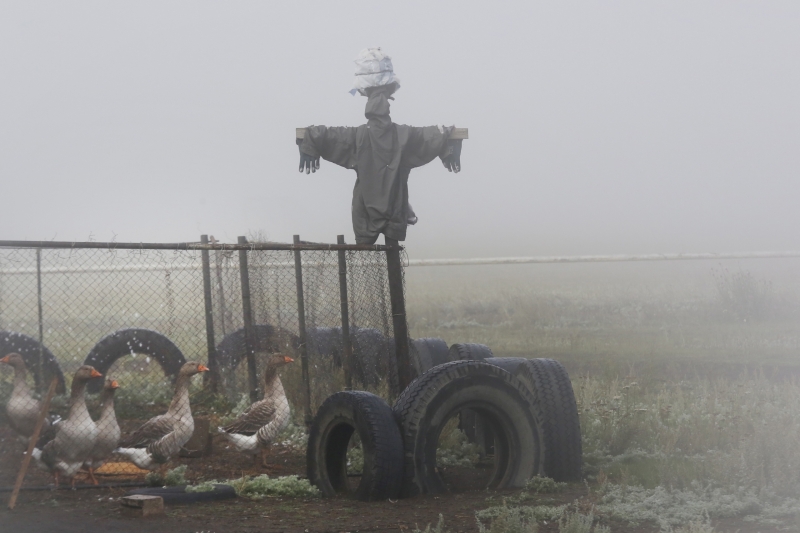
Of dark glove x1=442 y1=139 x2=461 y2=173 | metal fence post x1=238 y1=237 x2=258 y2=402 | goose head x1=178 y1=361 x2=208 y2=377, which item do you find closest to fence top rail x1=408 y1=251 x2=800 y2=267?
metal fence post x1=238 y1=237 x2=258 y2=402

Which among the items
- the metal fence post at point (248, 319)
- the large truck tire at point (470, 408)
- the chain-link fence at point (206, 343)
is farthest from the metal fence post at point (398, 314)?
the metal fence post at point (248, 319)

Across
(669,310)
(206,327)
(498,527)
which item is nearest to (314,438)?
(498,527)

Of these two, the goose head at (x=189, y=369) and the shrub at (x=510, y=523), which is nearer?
the shrub at (x=510, y=523)

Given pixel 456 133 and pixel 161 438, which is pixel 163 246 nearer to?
pixel 161 438

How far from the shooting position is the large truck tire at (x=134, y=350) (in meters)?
10.7

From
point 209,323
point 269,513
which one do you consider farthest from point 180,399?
point 209,323

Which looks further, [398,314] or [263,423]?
[398,314]

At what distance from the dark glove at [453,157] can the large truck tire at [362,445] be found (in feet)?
9.49

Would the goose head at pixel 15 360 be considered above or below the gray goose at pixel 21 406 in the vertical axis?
above

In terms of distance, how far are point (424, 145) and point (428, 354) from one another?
1.96m

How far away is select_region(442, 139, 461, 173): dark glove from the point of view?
9.12 meters

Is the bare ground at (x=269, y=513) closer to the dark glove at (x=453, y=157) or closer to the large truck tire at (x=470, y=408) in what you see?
the large truck tire at (x=470, y=408)

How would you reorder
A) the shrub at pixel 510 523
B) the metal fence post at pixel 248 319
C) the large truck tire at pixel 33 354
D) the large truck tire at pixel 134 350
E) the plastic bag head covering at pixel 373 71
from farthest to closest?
the large truck tire at pixel 134 350
the metal fence post at pixel 248 319
the large truck tire at pixel 33 354
the plastic bag head covering at pixel 373 71
the shrub at pixel 510 523

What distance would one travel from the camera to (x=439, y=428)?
7.02 m
